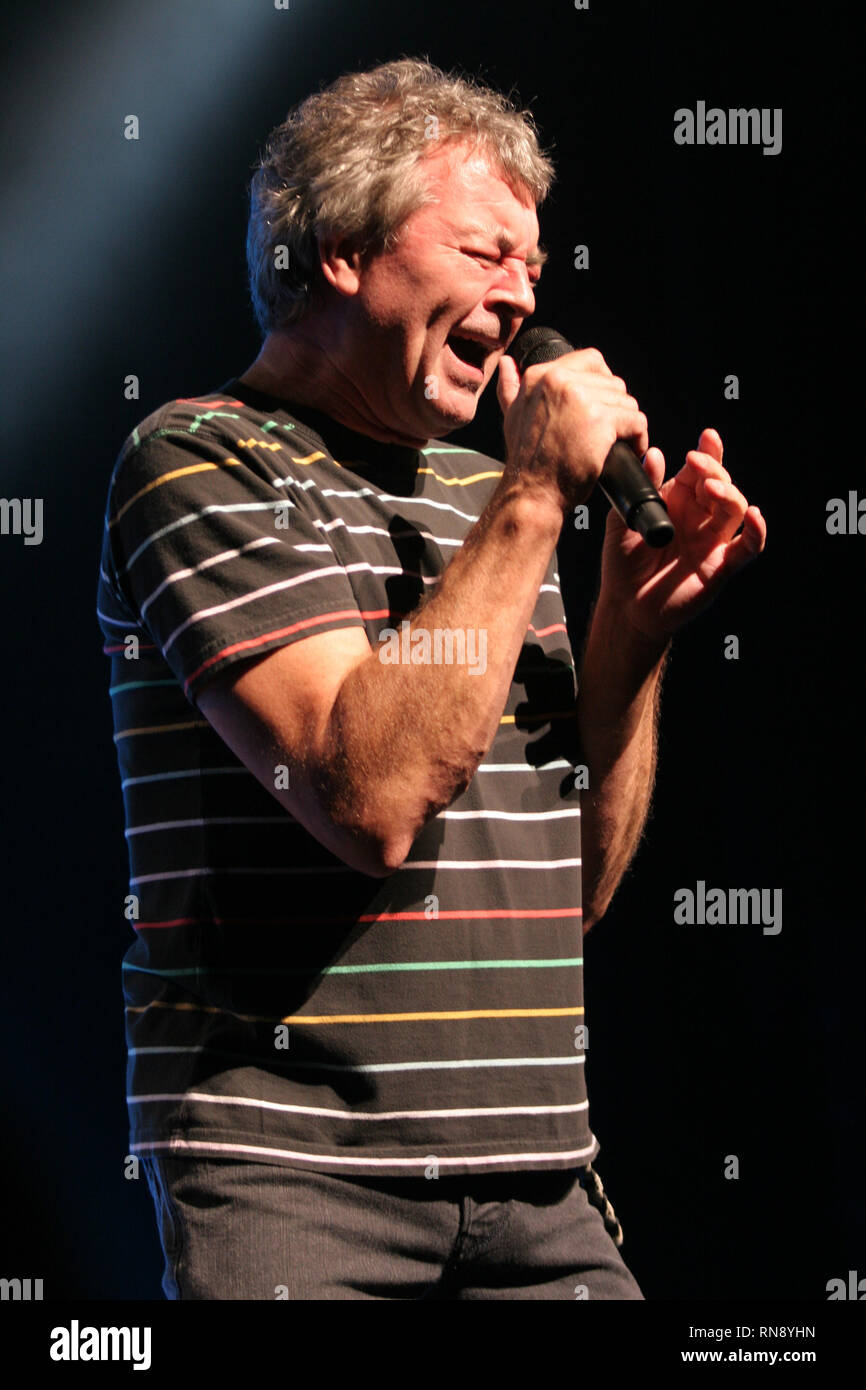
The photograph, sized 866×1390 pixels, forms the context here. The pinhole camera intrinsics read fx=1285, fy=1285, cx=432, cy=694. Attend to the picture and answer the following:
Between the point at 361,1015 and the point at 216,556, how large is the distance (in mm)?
364

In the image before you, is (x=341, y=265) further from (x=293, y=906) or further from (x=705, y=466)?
(x=293, y=906)

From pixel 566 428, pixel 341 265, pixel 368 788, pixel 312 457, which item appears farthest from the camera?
pixel 341 265

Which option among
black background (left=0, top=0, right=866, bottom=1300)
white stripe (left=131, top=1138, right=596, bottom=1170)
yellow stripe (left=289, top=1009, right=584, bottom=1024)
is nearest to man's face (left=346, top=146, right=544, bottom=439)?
yellow stripe (left=289, top=1009, right=584, bottom=1024)

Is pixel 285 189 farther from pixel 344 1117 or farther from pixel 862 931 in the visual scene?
pixel 862 931

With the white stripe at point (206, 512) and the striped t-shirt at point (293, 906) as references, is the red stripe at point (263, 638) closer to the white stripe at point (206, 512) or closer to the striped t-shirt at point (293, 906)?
the striped t-shirt at point (293, 906)

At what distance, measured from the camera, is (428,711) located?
0.93 m

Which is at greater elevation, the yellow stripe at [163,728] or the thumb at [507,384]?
the thumb at [507,384]

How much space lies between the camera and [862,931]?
1860mm

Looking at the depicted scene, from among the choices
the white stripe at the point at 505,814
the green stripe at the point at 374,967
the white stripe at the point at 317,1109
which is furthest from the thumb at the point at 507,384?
the white stripe at the point at 317,1109

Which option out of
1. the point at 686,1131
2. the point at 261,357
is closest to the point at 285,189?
the point at 261,357

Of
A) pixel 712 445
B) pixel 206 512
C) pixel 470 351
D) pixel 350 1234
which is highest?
pixel 470 351

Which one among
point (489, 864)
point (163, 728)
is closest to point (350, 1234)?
point (489, 864)

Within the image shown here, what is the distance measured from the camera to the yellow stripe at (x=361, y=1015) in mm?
965

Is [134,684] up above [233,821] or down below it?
above
